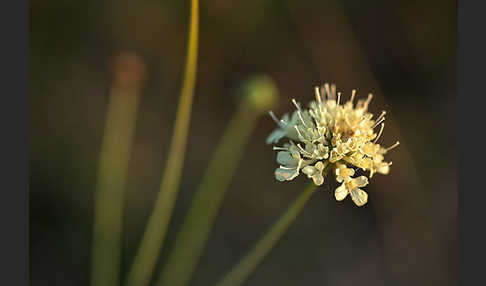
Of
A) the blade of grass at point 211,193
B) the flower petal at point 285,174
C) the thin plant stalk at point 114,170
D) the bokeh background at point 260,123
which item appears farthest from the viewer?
the bokeh background at point 260,123

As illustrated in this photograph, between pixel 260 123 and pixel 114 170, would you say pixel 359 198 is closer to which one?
pixel 114 170

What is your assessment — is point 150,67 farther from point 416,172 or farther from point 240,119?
point 416,172

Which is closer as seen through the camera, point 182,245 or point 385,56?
point 182,245

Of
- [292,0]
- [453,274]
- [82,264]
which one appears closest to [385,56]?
[292,0]

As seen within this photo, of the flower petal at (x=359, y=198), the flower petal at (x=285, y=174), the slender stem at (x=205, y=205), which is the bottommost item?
the slender stem at (x=205, y=205)

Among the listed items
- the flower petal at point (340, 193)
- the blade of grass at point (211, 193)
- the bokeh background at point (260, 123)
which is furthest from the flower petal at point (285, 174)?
the bokeh background at point (260, 123)

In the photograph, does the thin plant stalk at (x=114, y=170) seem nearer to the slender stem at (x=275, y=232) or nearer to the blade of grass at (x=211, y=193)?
the blade of grass at (x=211, y=193)

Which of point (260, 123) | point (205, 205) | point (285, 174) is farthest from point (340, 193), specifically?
point (260, 123)

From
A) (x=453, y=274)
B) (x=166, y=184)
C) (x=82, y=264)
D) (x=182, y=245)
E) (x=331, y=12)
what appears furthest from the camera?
(x=331, y=12)
